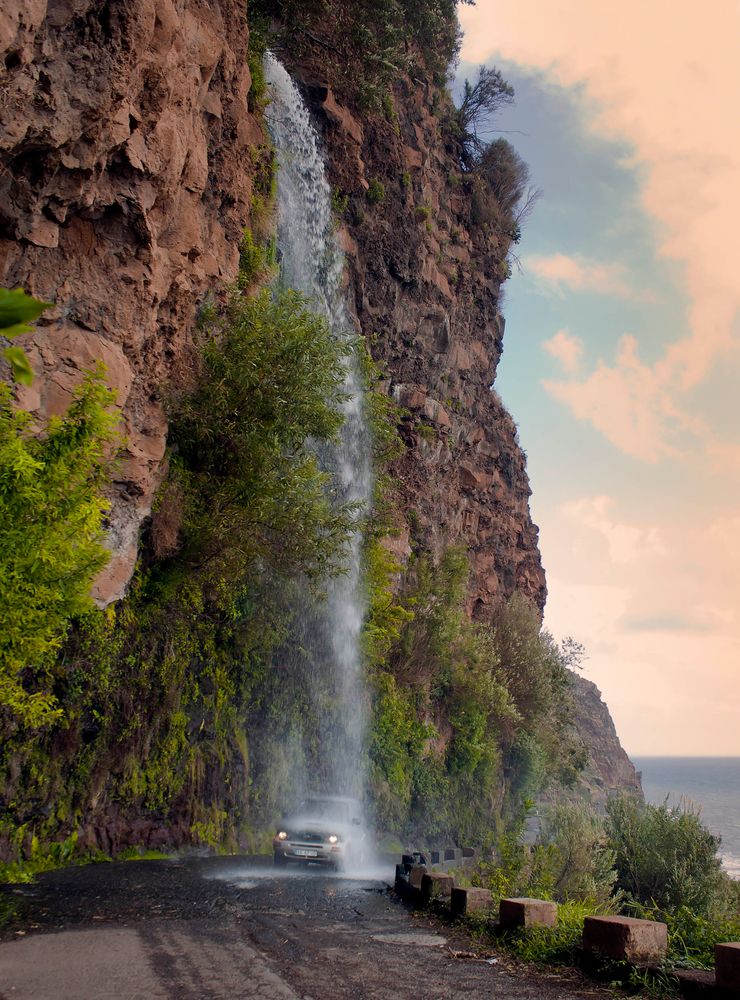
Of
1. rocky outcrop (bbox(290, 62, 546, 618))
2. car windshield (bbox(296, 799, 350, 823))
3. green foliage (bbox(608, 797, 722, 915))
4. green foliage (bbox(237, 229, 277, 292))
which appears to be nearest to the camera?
green foliage (bbox(608, 797, 722, 915))

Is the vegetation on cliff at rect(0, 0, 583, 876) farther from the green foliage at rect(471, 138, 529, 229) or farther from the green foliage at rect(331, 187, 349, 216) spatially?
the green foliage at rect(471, 138, 529, 229)

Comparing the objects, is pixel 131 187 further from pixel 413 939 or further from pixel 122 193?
pixel 413 939

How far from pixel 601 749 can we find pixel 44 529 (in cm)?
8537

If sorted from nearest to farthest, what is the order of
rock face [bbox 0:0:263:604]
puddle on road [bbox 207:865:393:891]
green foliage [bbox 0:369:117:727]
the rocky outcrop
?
1. green foliage [bbox 0:369:117:727]
2. rock face [bbox 0:0:263:604]
3. puddle on road [bbox 207:865:393:891]
4. the rocky outcrop

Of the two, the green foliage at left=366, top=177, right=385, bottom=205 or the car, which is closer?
the car

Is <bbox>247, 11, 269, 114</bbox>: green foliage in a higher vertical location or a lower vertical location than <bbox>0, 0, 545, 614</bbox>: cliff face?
higher

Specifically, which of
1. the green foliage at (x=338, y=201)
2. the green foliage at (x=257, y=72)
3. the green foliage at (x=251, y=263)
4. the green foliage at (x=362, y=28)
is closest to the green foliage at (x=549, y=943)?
the green foliage at (x=251, y=263)

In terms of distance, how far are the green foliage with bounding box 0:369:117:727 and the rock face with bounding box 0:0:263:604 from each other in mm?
2386

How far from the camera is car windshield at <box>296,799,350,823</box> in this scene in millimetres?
16859

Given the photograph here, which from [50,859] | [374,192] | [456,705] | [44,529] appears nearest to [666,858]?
[50,859]

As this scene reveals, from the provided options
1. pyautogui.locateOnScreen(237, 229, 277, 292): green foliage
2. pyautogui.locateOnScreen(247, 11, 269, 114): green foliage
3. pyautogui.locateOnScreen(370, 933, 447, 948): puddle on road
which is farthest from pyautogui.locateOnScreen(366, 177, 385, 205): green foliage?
pyautogui.locateOnScreen(370, 933, 447, 948): puddle on road

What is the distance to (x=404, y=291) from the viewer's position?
30.7 meters

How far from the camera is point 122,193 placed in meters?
13.5

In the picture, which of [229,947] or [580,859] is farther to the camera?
[580,859]
